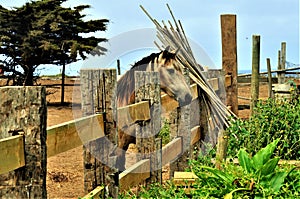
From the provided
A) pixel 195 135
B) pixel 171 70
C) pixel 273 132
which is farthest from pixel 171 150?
pixel 195 135

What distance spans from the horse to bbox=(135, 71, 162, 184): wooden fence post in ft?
1.57

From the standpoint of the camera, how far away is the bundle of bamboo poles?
6641 millimetres

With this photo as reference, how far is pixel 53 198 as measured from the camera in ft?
20.3

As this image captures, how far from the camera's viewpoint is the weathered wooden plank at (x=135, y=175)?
12.5 feet

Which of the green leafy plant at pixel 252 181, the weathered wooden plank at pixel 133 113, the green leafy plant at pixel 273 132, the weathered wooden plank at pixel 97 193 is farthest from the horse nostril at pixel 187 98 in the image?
the green leafy plant at pixel 252 181

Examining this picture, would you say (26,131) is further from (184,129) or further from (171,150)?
(184,129)

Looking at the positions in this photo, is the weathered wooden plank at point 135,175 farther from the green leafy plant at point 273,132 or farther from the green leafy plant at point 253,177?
the green leafy plant at point 253,177

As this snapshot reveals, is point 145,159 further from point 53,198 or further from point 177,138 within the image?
point 53,198

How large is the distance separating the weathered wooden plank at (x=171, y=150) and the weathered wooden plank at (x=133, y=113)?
0.66 metres

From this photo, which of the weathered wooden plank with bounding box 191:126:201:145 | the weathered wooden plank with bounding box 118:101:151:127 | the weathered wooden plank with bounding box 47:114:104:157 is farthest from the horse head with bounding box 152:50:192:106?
the weathered wooden plank with bounding box 47:114:104:157

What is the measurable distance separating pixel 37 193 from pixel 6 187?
0.47 ft

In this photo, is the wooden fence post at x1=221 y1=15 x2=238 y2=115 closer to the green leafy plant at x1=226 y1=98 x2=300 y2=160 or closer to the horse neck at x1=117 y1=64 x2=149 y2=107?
the green leafy plant at x1=226 y1=98 x2=300 y2=160

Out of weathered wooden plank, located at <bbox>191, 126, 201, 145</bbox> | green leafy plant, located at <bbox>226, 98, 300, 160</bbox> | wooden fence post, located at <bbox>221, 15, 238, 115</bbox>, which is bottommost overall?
weathered wooden plank, located at <bbox>191, 126, 201, 145</bbox>

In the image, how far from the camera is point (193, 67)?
675 centimetres
